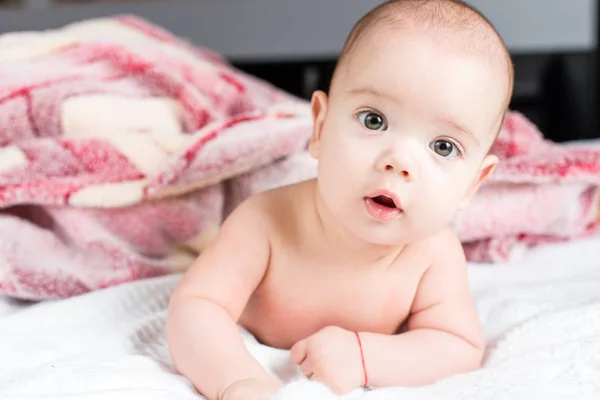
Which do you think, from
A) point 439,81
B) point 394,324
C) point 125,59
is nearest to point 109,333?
point 394,324

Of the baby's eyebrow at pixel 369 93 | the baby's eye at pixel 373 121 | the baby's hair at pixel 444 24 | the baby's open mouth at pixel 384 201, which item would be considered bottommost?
the baby's open mouth at pixel 384 201

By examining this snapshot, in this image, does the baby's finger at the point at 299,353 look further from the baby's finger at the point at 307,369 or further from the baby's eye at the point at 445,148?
the baby's eye at the point at 445,148

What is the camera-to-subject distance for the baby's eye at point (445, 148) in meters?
0.67

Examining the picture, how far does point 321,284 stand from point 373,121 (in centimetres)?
19

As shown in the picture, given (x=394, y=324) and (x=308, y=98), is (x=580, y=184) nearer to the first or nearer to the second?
(x=394, y=324)

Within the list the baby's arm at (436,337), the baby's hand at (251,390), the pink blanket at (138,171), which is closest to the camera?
the baby's hand at (251,390)

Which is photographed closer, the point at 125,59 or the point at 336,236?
the point at 336,236

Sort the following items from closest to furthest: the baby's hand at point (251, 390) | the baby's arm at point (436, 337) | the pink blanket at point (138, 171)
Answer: the baby's hand at point (251, 390), the baby's arm at point (436, 337), the pink blanket at point (138, 171)

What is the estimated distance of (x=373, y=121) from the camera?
67 centimetres

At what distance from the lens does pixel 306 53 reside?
242cm

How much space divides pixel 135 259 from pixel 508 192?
530 mm

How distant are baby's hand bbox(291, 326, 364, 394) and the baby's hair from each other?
255 mm

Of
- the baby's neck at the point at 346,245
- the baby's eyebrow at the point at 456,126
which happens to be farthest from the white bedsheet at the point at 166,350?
the baby's eyebrow at the point at 456,126

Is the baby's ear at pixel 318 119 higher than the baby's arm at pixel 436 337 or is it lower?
higher
